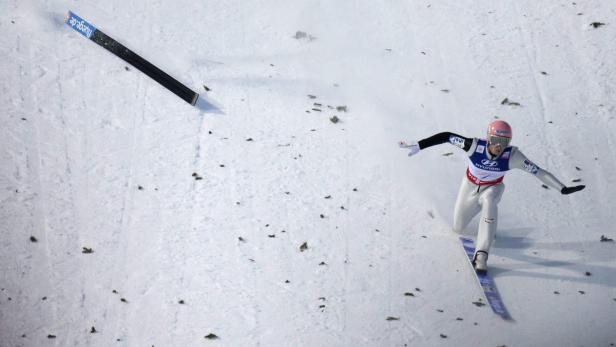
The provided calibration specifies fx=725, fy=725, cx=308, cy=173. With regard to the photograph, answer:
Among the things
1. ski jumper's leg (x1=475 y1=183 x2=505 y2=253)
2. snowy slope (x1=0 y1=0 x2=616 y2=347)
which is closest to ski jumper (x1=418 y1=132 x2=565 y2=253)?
ski jumper's leg (x1=475 y1=183 x2=505 y2=253)

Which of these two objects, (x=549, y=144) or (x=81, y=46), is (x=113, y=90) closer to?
(x=81, y=46)

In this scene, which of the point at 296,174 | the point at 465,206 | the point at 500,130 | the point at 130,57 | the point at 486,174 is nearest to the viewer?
the point at 500,130

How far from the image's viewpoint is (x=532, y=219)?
372 inches

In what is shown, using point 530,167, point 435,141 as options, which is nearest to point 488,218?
point 530,167

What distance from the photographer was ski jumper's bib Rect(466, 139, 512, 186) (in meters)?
8.34

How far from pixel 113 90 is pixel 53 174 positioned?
2.06 metres

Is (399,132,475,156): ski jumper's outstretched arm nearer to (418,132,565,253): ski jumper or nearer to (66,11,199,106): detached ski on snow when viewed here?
(418,132,565,253): ski jumper

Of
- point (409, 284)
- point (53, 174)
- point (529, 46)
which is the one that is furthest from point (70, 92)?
point (529, 46)

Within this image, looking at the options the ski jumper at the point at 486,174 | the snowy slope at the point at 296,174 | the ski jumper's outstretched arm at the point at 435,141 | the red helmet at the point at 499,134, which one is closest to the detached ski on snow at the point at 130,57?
the snowy slope at the point at 296,174

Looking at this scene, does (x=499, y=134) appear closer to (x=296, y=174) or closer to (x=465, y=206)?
(x=465, y=206)

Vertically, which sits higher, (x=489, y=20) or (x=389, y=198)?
(x=489, y=20)

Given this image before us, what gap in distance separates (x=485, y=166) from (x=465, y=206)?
638mm

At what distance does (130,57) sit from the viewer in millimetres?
11523

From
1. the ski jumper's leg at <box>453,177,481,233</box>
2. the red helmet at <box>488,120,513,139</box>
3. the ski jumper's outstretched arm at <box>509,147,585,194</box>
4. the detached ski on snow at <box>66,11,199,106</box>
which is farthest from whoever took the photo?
the detached ski on snow at <box>66,11,199,106</box>
